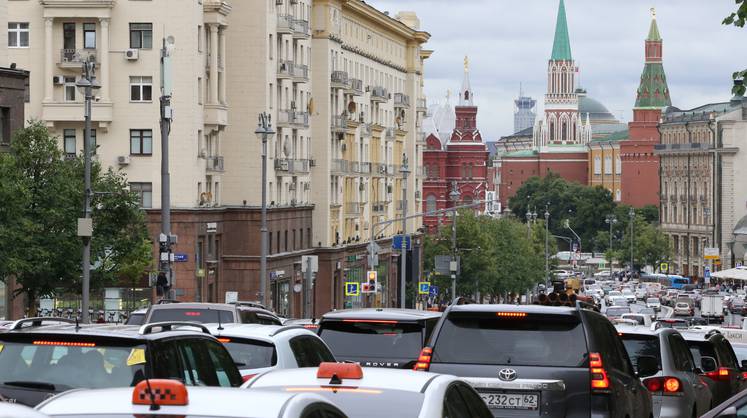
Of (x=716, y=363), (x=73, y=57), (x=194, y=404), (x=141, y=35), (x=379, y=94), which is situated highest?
(x=379, y=94)

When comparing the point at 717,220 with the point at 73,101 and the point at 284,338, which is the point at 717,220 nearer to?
the point at 73,101

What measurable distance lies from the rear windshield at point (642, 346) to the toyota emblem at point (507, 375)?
15.7ft

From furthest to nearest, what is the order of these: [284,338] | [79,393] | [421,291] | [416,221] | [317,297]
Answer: [416,221]
[317,297]
[421,291]
[284,338]
[79,393]

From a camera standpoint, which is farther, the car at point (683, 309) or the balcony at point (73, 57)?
the car at point (683, 309)

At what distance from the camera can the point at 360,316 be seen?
18328 millimetres

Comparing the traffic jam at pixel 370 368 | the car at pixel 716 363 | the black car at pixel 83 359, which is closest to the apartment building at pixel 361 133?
the car at pixel 716 363

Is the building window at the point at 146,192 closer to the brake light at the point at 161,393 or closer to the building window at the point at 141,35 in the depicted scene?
the building window at the point at 141,35

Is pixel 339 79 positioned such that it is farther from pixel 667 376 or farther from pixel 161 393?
pixel 161 393

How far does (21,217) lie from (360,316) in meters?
26.2

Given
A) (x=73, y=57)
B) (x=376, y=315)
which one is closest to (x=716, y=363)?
(x=376, y=315)

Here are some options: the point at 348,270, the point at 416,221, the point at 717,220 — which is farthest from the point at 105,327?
the point at 717,220

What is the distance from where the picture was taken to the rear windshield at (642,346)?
18578mm

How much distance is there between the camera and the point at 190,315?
23312mm

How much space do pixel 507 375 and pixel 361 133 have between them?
8636cm
